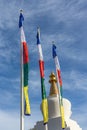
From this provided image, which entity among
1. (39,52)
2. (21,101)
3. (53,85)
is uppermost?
(53,85)

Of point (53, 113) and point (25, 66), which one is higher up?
point (53, 113)

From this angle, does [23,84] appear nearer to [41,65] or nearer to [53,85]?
[41,65]

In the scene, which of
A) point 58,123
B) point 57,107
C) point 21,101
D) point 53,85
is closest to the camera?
point 21,101

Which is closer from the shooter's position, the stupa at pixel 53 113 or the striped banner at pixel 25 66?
the striped banner at pixel 25 66

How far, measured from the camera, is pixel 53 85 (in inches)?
1604

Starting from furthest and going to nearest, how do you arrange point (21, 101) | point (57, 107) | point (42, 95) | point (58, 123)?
point (57, 107) → point (58, 123) → point (42, 95) → point (21, 101)

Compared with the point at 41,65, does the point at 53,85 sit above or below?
above

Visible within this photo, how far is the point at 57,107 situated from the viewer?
37531 mm

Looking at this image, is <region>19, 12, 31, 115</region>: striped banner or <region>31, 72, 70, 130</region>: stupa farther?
<region>31, 72, 70, 130</region>: stupa

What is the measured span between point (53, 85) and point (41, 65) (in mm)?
17133

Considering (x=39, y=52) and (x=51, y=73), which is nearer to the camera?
(x=39, y=52)

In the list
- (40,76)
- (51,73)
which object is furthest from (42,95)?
(51,73)

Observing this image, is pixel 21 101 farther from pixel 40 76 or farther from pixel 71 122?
pixel 71 122

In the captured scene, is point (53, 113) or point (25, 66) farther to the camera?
point (53, 113)
